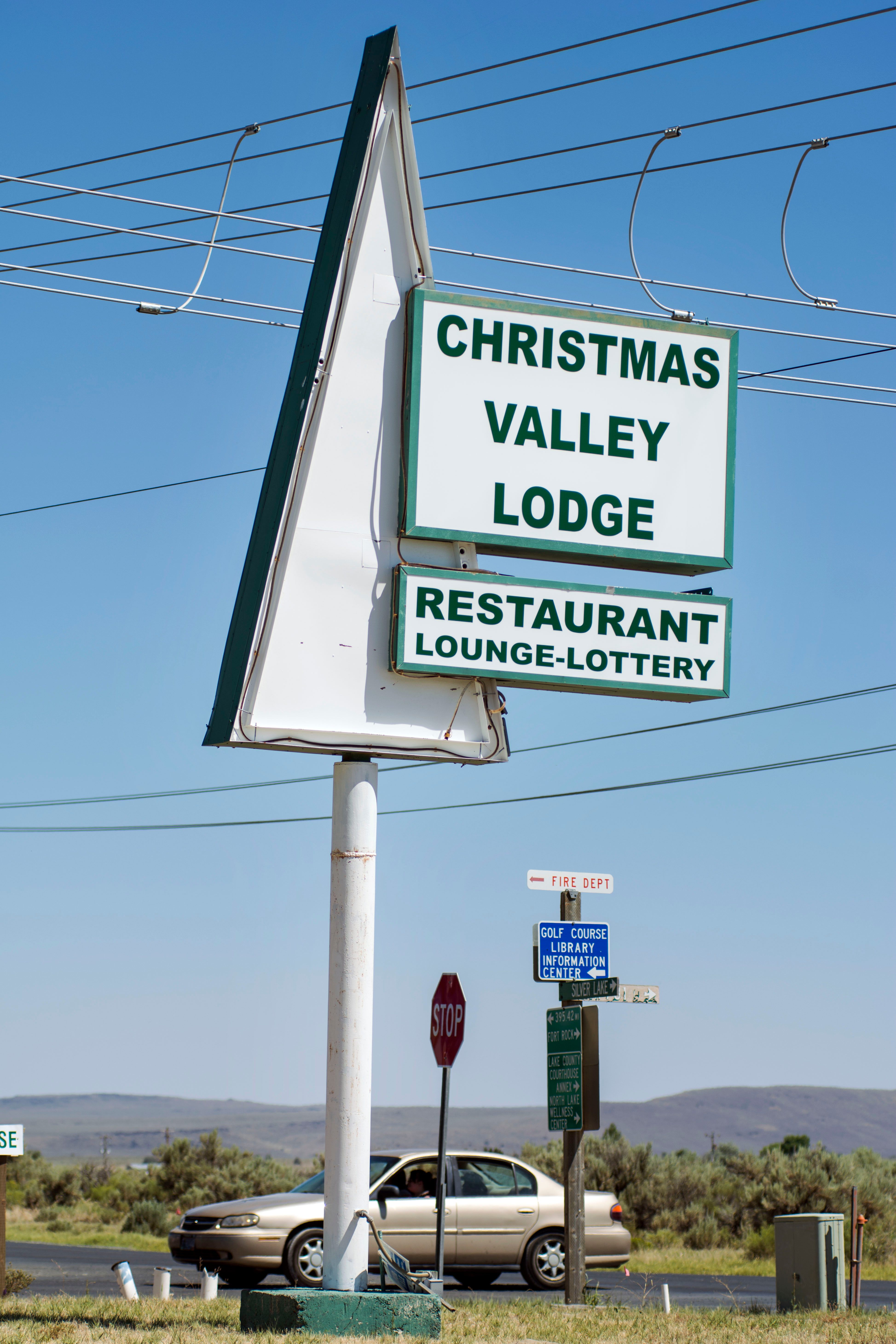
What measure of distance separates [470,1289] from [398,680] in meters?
9.18

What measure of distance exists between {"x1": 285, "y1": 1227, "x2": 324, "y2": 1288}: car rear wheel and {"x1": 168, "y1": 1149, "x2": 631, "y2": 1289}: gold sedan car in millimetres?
11

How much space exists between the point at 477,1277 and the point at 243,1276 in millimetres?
2720

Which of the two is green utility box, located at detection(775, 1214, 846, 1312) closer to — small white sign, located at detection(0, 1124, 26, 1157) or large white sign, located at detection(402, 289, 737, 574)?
large white sign, located at detection(402, 289, 737, 574)

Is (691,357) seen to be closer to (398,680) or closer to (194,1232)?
(398,680)

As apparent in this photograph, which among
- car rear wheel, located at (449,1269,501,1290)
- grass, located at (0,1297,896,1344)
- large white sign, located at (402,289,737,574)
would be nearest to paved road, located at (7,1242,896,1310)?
car rear wheel, located at (449,1269,501,1290)

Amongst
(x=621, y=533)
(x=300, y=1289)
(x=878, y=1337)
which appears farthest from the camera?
(x=621, y=533)

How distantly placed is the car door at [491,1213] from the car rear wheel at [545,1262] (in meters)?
0.13

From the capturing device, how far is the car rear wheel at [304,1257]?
51.2ft

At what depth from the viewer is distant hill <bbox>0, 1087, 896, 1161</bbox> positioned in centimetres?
11519

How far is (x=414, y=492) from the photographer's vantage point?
37.2 feet

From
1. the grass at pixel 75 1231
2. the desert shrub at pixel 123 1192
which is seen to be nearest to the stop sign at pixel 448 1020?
the grass at pixel 75 1231

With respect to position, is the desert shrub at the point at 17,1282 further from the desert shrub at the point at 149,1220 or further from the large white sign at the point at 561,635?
the desert shrub at the point at 149,1220

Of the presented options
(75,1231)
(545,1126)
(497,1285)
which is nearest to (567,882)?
(497,1285)

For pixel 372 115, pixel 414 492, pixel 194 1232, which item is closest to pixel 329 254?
pixel 372 115
